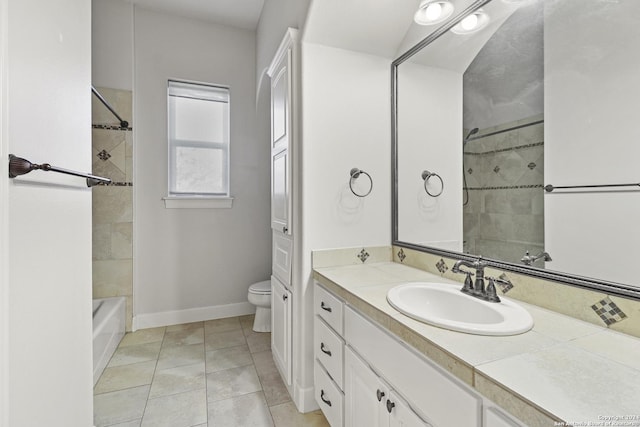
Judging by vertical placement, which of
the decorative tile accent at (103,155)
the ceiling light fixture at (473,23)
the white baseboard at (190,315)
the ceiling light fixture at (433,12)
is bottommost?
the white baseboard at (190,315)

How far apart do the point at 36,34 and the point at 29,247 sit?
0.64m

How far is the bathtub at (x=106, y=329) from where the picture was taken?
2.02 m

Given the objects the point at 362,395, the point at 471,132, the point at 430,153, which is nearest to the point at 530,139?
the point at 471,132

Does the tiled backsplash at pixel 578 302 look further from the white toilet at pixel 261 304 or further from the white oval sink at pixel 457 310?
the white toilet at pixel 261 304

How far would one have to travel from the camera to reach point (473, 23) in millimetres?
1411

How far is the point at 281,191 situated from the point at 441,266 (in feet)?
3.49

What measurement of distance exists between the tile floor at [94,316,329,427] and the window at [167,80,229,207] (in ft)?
4.44

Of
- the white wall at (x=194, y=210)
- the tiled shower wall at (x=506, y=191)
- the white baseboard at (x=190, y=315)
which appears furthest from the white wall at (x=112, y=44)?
the tiled shower wall at (x=506, y=191)

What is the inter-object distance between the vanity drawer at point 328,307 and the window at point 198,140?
72.6 inches

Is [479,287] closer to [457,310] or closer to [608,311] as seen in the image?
[457,310]

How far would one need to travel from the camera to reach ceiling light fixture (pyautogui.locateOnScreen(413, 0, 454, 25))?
59.1 inches

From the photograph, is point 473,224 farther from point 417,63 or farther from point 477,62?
point 417,63

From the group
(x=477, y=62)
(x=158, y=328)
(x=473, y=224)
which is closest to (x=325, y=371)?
(x=473, y=224)

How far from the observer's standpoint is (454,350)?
0.76m
